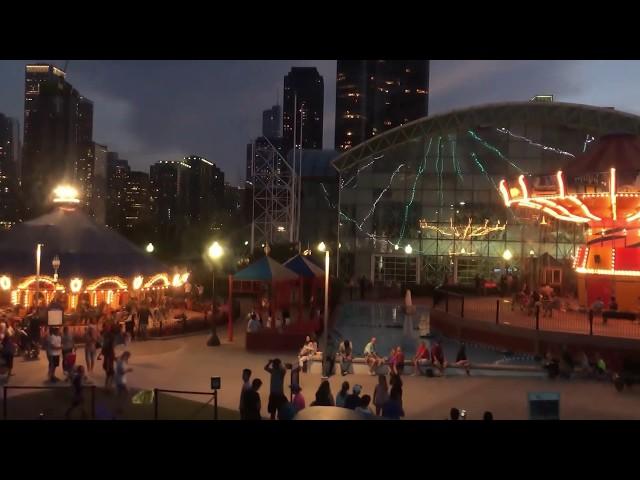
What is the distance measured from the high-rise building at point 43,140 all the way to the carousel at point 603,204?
5752 cm

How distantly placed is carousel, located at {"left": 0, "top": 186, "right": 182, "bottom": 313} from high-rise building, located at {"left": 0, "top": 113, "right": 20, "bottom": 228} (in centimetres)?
4803

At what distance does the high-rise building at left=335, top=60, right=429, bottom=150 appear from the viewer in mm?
143500

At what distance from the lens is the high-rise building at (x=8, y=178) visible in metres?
68.8

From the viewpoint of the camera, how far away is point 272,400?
10508 mm

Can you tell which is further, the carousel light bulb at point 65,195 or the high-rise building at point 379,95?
the high-rise building at point 379,95

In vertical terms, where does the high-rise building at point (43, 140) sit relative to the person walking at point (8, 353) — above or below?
above

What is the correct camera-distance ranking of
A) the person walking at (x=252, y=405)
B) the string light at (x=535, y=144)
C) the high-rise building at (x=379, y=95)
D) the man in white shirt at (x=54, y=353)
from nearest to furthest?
the person walking at (x=252, y=405) → the man in white shirt at (x=54, y=353) → the string light at (x=535, y=144) → the high-rise building at (x=379, y=95)

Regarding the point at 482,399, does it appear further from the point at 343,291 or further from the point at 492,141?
the point at 492,141

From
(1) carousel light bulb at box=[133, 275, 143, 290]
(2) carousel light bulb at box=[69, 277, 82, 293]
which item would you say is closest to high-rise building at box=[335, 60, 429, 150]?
(1) carousel light bulb at box=[133, 275, 143, 290]

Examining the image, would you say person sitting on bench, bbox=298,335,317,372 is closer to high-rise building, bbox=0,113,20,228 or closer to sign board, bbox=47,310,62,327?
sign board, bbox=47,310,62,327

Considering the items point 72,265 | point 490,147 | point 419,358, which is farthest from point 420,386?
point 490,147

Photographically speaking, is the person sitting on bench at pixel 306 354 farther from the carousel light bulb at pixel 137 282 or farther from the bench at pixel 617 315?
the bench at pixel 617 315

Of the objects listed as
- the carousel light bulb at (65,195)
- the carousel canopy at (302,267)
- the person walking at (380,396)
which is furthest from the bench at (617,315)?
the carousel light bulb at (65,195)

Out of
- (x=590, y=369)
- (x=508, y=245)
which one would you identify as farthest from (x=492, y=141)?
(x=590, y=369)
